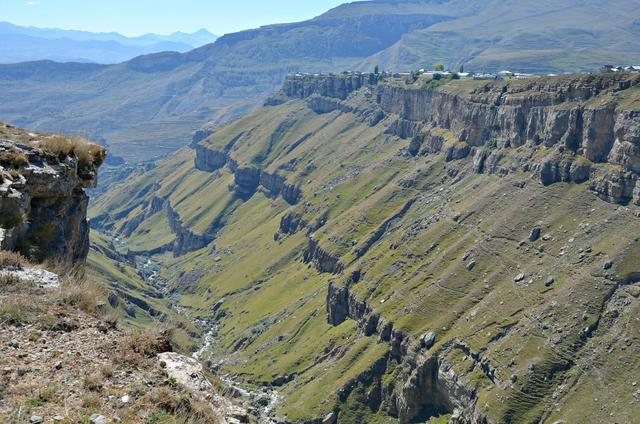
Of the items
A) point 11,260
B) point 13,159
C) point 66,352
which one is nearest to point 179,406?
point 66,352

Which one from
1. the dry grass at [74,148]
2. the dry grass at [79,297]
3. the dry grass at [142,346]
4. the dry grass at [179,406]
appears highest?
the dry grass at [74,148]

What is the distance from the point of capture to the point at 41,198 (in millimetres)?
34562

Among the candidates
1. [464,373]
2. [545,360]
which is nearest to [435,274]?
[464,373]

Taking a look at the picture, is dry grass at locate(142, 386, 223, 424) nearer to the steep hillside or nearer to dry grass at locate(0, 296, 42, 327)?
the steep hillside

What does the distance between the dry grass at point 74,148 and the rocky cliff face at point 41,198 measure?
14 centimetres

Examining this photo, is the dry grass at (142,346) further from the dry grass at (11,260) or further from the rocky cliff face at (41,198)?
the rocky cliff face at (41,198)

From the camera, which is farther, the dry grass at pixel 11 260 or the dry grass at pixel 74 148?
the dry grass at pixel 74 148

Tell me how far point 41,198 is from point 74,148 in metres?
4.80

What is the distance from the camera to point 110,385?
70.7 feet

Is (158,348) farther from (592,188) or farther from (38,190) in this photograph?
(592,188)

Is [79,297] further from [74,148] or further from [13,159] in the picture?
[74,148]

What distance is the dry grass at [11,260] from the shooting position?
27.4 metres

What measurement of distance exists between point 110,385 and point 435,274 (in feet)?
599

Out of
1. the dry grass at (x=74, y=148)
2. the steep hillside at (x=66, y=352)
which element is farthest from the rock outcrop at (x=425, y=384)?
the steep hillside at (x=66, y=352)
